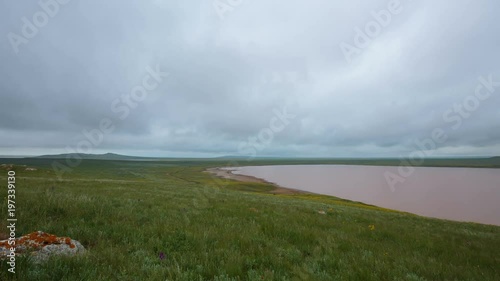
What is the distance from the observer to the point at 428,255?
25.3 ft

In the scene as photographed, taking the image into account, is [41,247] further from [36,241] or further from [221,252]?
[221,252]

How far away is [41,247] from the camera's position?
449 cm

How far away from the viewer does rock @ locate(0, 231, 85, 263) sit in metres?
4.16

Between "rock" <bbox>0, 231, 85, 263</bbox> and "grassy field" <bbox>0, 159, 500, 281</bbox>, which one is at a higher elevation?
"rock" <bbox>0, 231, 85, 263</bbox>

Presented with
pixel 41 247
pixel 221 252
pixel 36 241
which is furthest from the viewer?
pixel 221 252

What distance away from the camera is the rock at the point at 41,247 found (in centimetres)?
416

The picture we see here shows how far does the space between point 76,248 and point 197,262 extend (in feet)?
8.06

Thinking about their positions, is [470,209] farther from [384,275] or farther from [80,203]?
[80,203]

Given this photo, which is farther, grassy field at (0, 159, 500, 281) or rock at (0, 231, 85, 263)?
grassy field at (0, 159, 500, 281)

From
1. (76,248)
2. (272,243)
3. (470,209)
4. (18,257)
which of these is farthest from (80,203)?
(470,209)

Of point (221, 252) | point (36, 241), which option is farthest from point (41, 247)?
point (221, 252)

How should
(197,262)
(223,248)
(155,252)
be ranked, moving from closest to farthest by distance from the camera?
1. (197,262)
2. (155,252)
3. (223,248)

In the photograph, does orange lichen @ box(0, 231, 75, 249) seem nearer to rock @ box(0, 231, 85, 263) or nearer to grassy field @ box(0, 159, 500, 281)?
rock @ box(0, 231, 85, 263)

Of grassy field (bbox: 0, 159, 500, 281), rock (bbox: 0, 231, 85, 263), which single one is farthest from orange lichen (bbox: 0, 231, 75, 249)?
grassy field (bbox: 0, 159, 500, 281)
